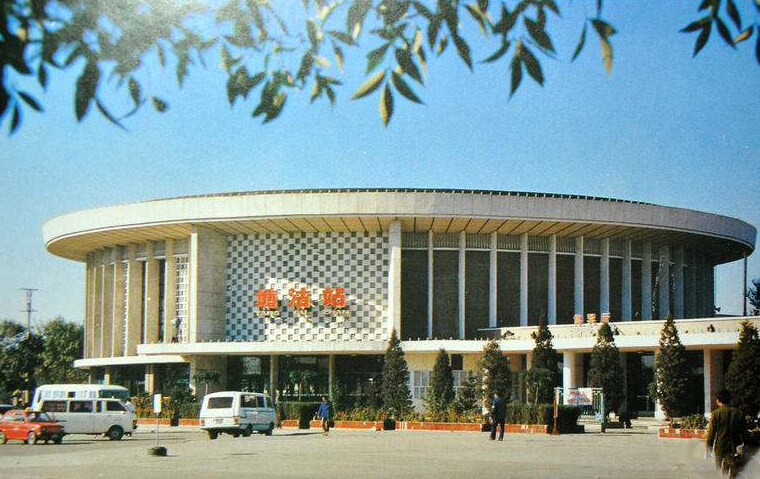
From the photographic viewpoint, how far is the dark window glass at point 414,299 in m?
48.2

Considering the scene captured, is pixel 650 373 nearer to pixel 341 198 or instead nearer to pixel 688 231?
pixel 688 231

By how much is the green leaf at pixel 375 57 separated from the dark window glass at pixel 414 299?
41127 mm

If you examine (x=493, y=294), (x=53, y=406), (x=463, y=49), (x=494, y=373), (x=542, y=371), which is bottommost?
(x=53, y=406)

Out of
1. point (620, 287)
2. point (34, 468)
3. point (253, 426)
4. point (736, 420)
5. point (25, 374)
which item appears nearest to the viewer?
point (736, 420)

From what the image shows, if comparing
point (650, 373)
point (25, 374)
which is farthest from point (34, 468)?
point (25, 374)

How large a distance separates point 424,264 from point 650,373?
11432 millimetres

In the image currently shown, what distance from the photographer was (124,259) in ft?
182

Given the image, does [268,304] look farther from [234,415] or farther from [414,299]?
[234,415]

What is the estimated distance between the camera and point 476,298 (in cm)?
4859

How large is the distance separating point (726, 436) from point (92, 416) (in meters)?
23.7

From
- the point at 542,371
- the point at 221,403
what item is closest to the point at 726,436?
the point at 221,403

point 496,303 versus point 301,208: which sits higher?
point 301,208

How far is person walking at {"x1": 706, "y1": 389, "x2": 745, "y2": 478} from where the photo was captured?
38.7 feet

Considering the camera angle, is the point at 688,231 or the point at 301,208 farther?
the point at 688,231
